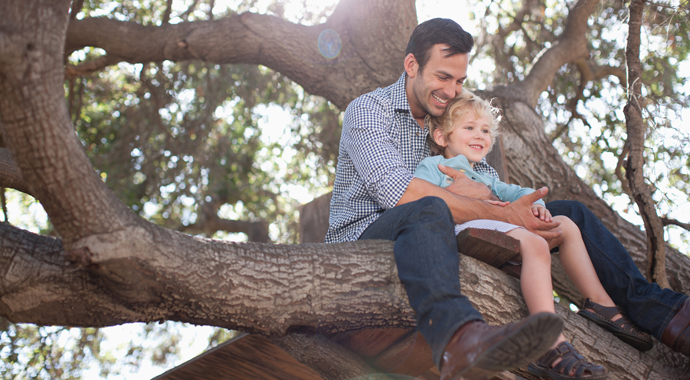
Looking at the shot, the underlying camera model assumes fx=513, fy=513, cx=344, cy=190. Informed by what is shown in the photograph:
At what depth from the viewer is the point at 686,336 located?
2.22 meters

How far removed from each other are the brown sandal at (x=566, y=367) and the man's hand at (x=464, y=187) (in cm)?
93

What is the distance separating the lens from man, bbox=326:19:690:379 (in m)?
1.60

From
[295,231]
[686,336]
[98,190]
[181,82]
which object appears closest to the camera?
[98,190]

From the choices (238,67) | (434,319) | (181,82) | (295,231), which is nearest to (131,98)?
(181,82)

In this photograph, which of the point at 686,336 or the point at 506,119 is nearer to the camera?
the point at 686,336

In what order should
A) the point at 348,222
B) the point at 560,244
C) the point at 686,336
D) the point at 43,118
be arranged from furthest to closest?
the point at 348,222, the point at 560,244, the point at 686,336, the point at 43,118

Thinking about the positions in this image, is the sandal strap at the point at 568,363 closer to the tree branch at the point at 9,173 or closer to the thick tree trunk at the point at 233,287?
the thick tree trunk at the point at 233,287

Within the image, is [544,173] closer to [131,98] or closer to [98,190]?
[98,190]

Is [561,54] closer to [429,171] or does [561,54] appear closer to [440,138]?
[440,138]

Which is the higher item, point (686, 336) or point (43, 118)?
point (43, 118)

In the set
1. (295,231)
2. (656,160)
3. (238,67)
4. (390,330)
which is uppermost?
(238,67)

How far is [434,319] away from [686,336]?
1.26 meters

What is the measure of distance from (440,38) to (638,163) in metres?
1.36

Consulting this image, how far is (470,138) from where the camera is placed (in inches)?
123
